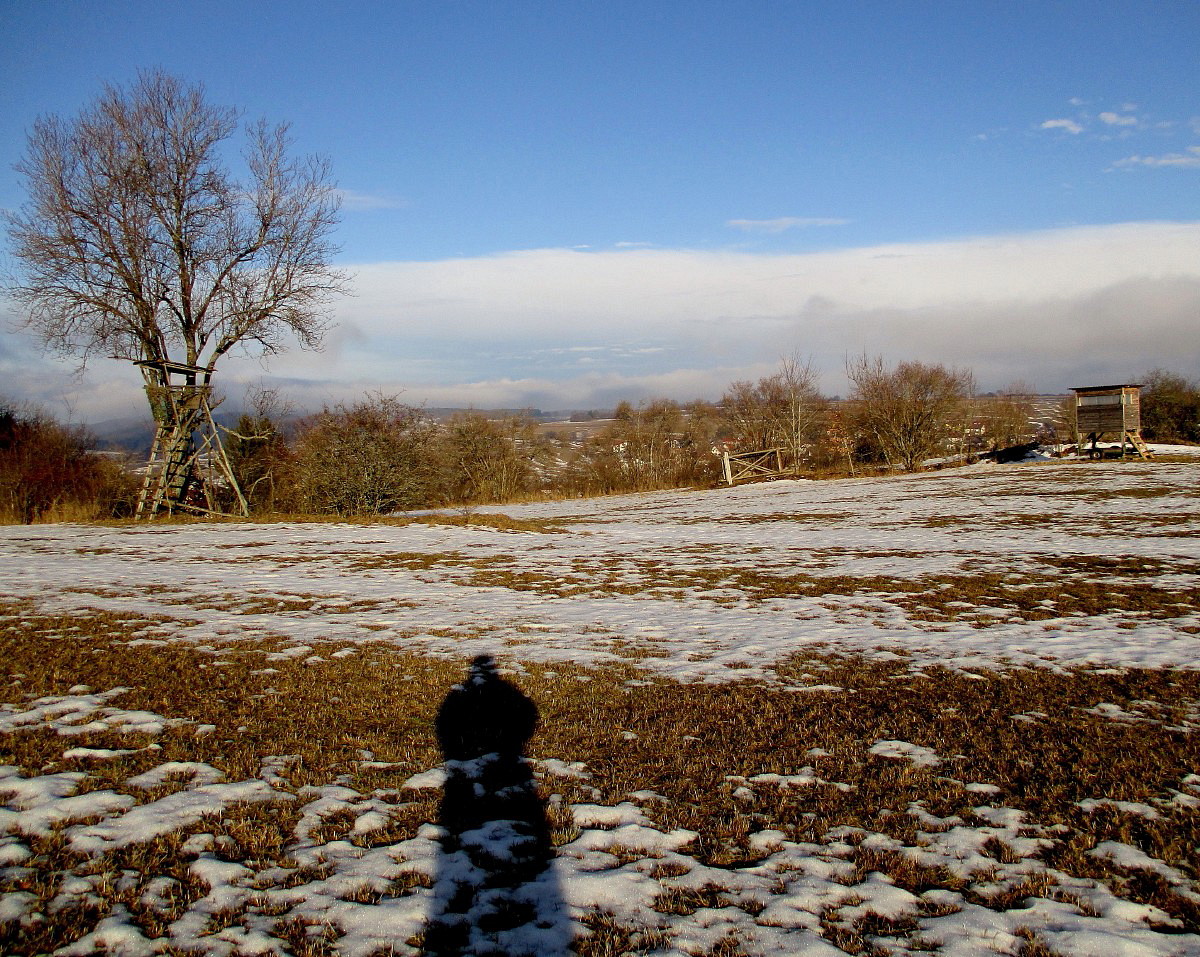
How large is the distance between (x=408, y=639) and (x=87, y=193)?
21.1 metres

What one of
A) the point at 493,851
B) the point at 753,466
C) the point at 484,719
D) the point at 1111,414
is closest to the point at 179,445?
the point at 484,719

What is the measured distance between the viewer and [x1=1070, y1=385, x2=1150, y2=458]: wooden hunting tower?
31.2 meters

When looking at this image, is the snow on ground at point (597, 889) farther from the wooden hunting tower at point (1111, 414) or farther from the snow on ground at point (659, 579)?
the wooden hunting tower at point (1111, 414)

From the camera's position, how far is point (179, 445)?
21.9 meters

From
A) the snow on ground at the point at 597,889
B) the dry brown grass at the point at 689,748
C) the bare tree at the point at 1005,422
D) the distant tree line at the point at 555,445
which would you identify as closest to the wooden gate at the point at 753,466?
the distant tree line at the point at 555,445

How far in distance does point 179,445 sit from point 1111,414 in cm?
3565

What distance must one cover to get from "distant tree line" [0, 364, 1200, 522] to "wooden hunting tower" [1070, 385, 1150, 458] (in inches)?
243

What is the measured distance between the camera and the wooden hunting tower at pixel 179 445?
21.3 metres

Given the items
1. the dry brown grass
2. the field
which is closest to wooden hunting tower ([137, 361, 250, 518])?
the field

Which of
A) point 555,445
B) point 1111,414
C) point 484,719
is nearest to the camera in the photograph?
point 484,719

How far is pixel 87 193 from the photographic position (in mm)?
21297

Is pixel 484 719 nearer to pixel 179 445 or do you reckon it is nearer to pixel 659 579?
pixel 659 579

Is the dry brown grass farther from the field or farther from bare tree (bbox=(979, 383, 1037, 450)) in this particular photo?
bare tree (bbox=(979, 383, 1037, 450))

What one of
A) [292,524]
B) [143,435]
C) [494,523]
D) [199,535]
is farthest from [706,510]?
[143,435]
